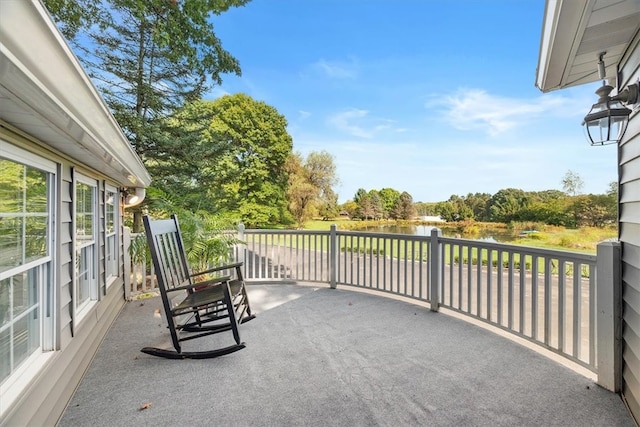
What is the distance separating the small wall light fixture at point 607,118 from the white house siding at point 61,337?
320 cm

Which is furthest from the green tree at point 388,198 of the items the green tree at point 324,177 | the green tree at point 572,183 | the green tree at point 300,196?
the green tree at point 572,183

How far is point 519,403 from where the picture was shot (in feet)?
6.25

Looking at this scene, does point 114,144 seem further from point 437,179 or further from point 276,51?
point 437,179

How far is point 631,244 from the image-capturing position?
1.84 metres

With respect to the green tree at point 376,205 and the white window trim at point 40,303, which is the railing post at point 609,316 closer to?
the white window trim at point 40,303

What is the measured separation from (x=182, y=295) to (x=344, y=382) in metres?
2.20

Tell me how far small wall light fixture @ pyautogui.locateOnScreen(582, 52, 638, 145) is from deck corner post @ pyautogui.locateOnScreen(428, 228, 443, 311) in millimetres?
1739

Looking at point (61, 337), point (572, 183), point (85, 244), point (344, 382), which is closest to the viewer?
point (61, 337)

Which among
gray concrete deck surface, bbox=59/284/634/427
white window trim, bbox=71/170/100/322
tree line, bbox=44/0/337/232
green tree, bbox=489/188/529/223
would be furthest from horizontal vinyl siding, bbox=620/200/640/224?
green tree, bbox=489/188/529/223

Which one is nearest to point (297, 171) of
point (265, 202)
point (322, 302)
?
point (265, 202)

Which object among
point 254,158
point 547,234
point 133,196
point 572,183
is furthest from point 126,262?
point 572,183

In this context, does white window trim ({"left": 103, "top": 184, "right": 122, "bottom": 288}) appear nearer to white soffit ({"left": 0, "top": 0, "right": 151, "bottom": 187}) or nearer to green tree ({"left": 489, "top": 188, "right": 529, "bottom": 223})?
white soffit ({"left": 0, "top": 0, "right": 151, "bottom": 187})

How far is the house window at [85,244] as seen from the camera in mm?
2736

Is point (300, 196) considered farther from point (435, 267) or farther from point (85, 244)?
point (85, 244)
